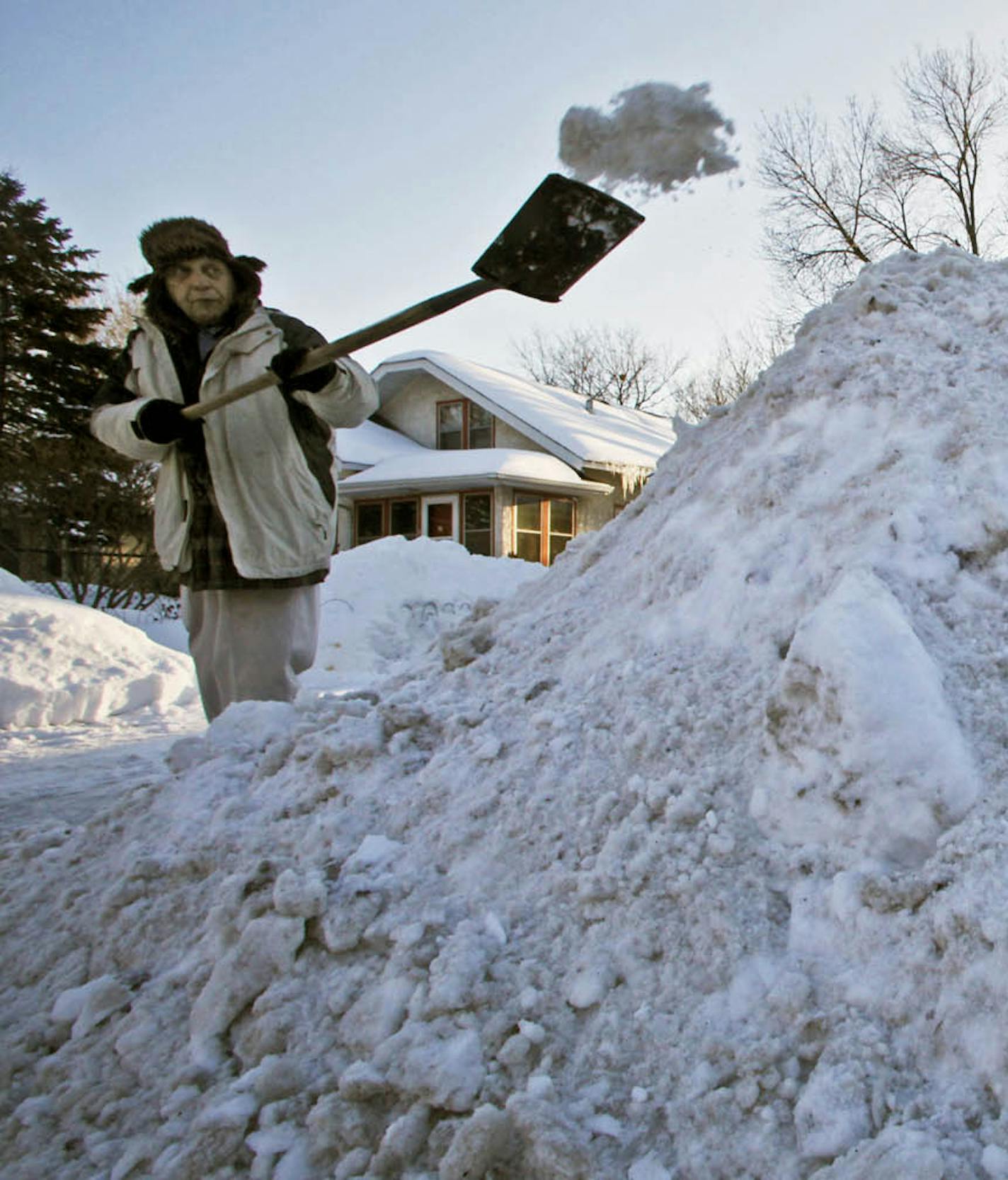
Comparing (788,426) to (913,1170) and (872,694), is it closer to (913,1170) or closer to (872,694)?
(872,694)

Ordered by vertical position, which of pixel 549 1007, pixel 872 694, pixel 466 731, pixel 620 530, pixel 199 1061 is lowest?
pixel 199 1061

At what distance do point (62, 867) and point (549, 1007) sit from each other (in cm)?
133

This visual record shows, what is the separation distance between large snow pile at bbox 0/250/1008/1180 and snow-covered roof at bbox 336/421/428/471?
14536 millimetres

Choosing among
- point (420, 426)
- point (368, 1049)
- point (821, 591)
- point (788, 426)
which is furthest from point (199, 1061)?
point (420, 426)

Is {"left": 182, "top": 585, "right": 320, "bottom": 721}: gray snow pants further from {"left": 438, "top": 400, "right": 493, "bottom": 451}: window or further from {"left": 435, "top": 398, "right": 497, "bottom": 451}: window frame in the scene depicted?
{"left": 438, "top": 400, "right": 493, "bottom": 451}: window

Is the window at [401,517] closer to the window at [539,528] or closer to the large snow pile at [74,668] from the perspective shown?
the window at [539,528]

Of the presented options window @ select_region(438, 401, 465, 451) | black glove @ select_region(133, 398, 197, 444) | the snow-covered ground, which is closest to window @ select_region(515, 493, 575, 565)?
window @ select_region(438, 401, 465, 451)

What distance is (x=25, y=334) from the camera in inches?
537

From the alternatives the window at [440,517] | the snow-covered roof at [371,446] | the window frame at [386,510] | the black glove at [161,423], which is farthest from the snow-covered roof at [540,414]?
the black glove at [161,423]

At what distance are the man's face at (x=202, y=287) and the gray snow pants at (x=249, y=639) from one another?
977 millimetres

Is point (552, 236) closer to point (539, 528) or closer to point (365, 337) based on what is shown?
point (365, 337)

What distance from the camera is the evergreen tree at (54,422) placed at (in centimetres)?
1238

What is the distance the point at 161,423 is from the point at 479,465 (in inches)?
504

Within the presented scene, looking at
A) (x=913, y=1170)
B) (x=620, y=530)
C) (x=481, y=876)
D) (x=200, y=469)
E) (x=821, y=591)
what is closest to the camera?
(x=913, y=1170)
